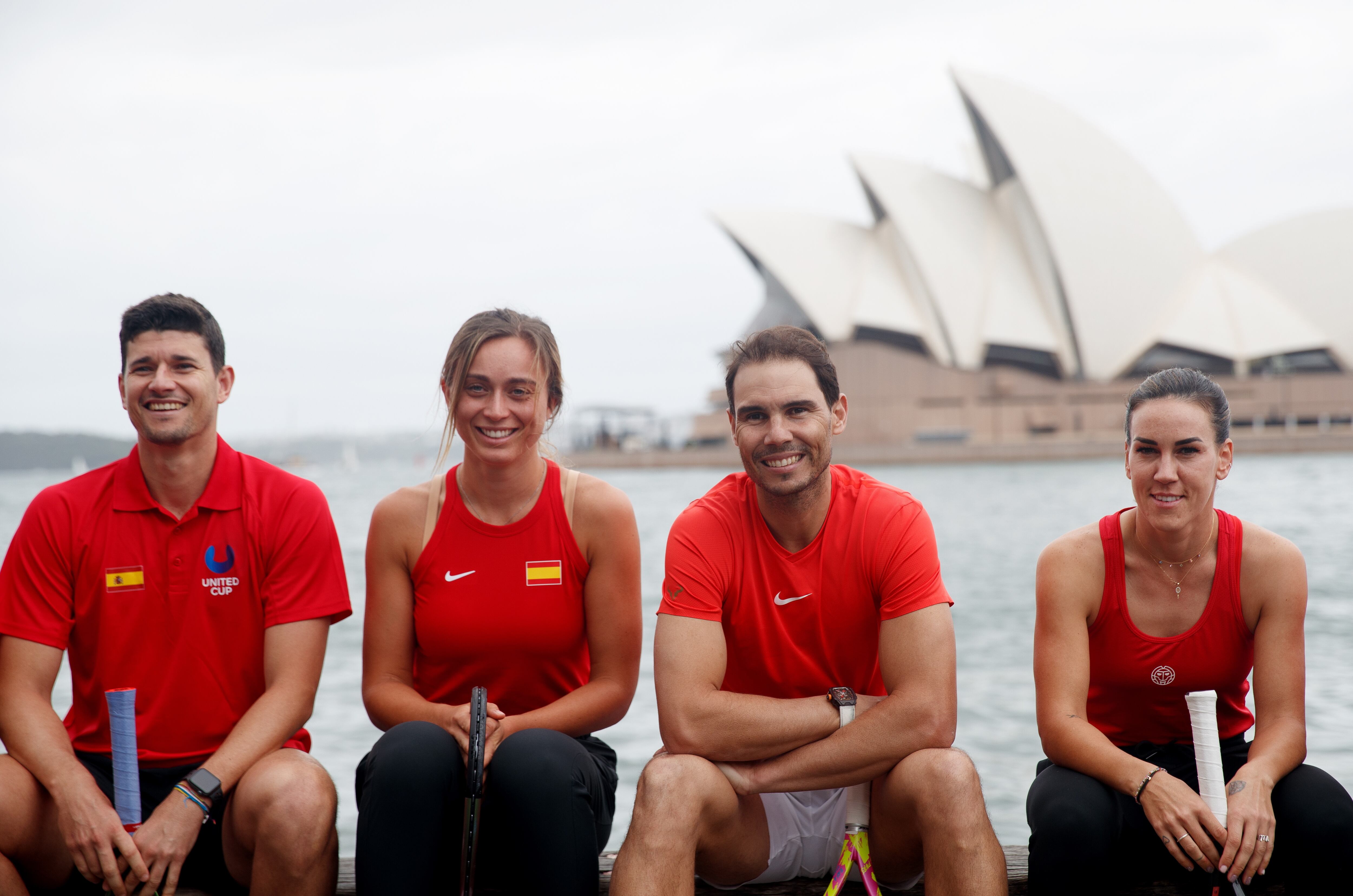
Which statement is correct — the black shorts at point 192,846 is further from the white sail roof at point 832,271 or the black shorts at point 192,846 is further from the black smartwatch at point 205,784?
the white sail roof at point 832,271

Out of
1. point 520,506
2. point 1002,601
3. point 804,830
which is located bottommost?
point 1002,601

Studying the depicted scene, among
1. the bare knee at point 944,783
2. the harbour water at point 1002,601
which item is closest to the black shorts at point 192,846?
the bare knee at point 944,783

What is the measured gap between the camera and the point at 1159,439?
1.87 m

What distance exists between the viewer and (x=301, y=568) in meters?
1.95

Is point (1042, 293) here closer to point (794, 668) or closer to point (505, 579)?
point (794, 668)

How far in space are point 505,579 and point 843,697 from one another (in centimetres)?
67

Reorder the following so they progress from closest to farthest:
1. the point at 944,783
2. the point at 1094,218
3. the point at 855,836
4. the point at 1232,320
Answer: the point at 944,783 → the point at 855,836 → the point at 1094,218 → the point at 1232,320

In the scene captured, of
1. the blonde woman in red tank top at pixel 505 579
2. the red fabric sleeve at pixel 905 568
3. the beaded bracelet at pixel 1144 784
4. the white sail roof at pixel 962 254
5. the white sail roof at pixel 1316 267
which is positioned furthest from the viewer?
the white sail roof at pixel 1316 267

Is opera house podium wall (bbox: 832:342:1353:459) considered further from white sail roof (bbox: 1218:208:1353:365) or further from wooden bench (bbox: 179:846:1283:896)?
wooden bench (bbox: 179:846:1283:896)

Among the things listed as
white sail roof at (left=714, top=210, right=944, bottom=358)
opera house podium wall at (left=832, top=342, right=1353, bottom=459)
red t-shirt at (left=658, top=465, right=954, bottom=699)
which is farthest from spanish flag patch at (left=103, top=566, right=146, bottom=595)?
opera house podium wall at (left=832, top=342, right=1353, bottom=459)

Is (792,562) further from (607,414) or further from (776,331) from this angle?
(607,414)

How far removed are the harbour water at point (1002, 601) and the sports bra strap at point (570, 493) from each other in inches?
67.2

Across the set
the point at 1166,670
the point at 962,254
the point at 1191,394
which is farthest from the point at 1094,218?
the point at 1166,670

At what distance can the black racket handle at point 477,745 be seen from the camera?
5.61 feet
